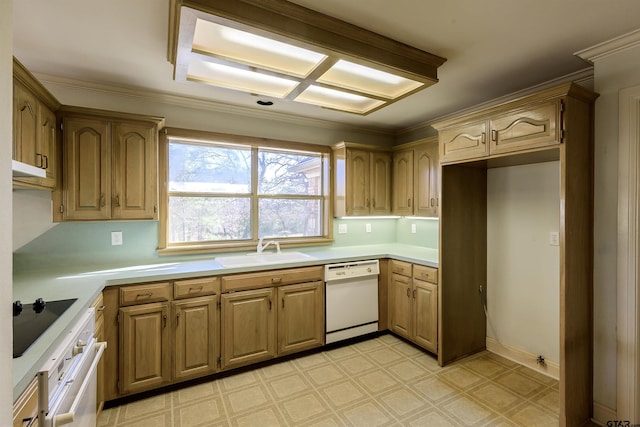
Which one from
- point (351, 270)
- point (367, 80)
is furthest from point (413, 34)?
point (351, 270)

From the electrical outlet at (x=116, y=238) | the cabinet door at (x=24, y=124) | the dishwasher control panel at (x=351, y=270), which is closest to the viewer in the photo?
the cabinet door at (x=24, y=124)

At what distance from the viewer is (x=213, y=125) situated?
3078 mm

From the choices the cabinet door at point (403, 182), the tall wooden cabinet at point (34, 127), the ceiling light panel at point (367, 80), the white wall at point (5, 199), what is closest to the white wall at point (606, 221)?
the ceiling light panel at point (367, 80)

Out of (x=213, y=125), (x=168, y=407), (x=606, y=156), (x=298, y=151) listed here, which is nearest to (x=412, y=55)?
(x=606, y=156)

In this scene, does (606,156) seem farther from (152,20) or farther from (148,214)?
(148,214)

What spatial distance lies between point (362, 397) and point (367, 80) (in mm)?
2370

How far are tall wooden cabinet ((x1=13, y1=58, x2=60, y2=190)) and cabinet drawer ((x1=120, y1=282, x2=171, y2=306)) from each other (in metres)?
0.91

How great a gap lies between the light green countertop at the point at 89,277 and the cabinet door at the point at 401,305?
0.26 metres

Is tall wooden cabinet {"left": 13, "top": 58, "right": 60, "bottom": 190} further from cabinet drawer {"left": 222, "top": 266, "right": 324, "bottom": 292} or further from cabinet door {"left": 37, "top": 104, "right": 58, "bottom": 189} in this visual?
cabinet drawer {"left": 222, "top": 266, "right": 324, "bottom": 292}

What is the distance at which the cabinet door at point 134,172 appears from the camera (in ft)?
8.03

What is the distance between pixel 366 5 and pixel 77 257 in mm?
2899

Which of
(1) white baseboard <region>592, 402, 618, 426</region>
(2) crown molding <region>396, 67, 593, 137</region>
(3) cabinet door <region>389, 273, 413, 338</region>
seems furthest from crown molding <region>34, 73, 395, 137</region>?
(1) white baseboard <region>592, 402, 618, 426</region>

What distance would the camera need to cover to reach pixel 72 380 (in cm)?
133

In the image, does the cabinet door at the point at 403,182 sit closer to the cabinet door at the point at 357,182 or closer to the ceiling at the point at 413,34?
the cabinet door at the point at 357,182
